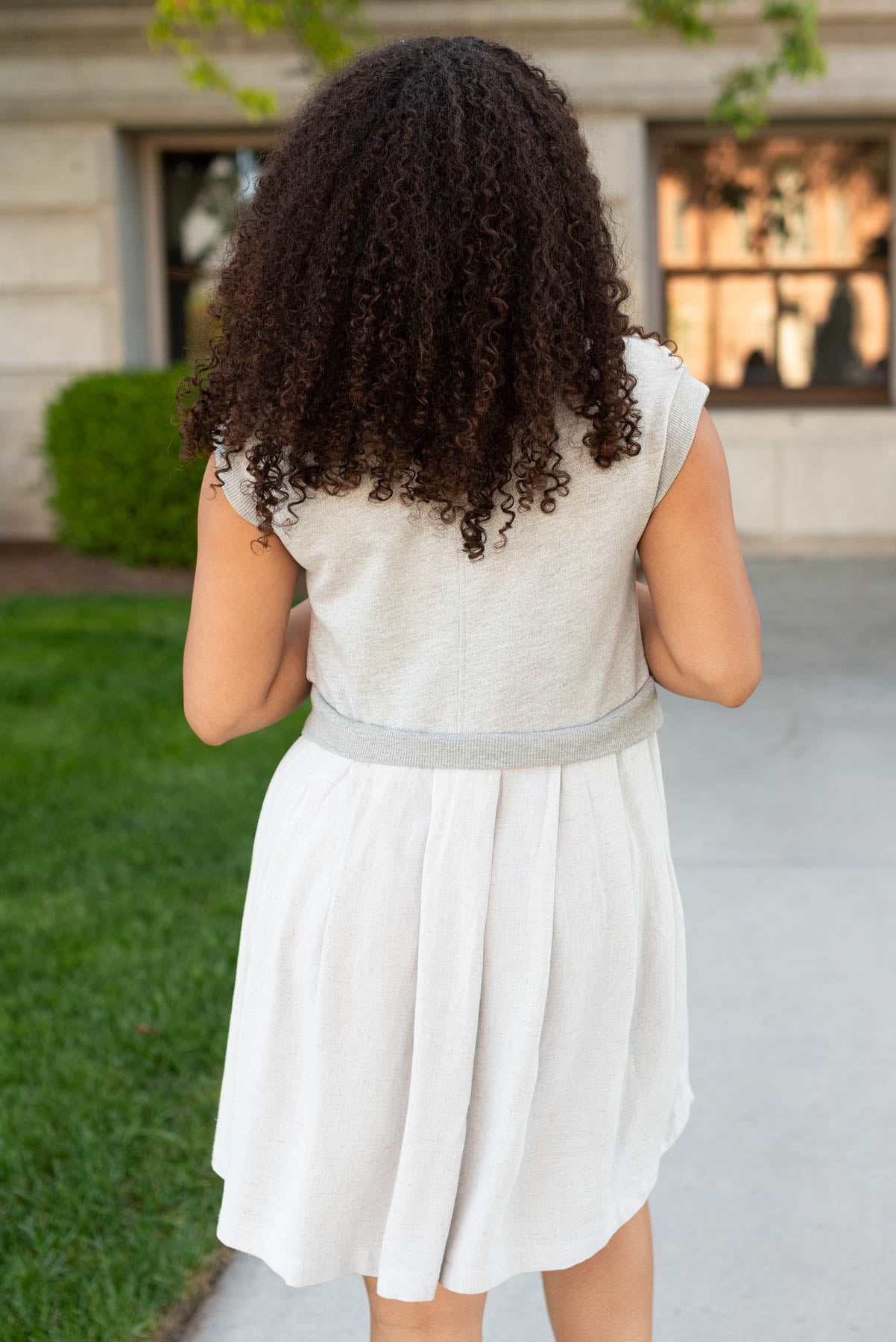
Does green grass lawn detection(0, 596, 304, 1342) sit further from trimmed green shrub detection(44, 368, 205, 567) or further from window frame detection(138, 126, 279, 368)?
window frame detection(138, 126, 279, 368)

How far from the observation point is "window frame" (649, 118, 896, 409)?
10.9 m

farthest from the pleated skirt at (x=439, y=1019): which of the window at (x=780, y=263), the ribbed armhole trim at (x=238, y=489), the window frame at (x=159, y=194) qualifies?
the window frame at (x=159, y=194)

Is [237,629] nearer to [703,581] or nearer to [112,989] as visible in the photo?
[703,581]

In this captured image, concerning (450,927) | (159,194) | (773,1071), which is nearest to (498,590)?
(450,927)

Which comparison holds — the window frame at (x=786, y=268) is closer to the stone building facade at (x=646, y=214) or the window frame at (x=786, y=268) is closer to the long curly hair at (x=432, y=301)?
the stone building facade at (x=646, y=214)

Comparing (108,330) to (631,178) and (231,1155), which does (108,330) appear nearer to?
(631,178)

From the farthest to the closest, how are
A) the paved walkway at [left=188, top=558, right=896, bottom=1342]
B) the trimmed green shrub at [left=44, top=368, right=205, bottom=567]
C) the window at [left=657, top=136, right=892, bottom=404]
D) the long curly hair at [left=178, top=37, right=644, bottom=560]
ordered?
1. the window at [left=657, top=136, right=892, bottom=404]
2. the trimmed green shrub at [left=44, top=368, right=205, bottom=567]
3. the paved walkway at [left=188, top=558, right=896, bottom=1342]
4. the long curly hair at [left=178, top=37, right=644, bottom=560]

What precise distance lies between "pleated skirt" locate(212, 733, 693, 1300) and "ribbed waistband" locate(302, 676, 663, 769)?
0.05 feet

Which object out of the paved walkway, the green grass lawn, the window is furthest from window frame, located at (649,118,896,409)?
the green grass lawn

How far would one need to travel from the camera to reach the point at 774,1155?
8.67 feet

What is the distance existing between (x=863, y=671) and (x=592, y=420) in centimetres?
554

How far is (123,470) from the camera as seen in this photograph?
9.88 meters

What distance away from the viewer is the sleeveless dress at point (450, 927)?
143cm

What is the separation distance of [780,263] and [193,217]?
4891 mm
